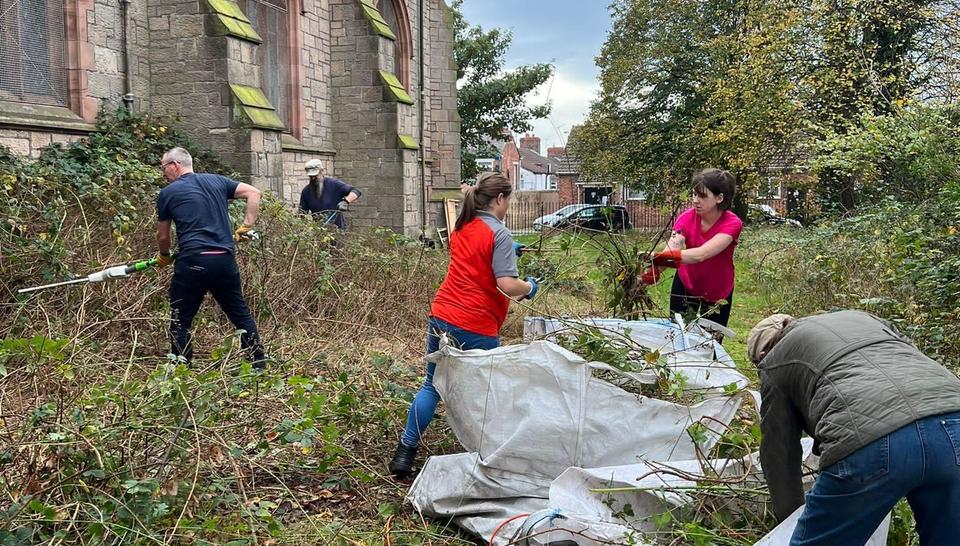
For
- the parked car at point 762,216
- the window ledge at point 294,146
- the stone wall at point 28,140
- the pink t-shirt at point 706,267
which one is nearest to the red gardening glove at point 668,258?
the pink t-shirt at point 706,267

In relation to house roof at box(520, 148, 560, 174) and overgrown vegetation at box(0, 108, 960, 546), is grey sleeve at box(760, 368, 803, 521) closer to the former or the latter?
overgrown vegetation at box(0, 108, 960, 546)

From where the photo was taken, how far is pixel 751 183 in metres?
23.0

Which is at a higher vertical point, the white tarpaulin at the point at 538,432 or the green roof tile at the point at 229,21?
the green roof tile at the point at 229,21

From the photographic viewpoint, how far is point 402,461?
4.41m

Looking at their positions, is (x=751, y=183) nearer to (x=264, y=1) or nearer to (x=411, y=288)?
(x=264, y=1)

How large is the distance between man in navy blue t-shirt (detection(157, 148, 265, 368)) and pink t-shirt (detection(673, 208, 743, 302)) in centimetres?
301

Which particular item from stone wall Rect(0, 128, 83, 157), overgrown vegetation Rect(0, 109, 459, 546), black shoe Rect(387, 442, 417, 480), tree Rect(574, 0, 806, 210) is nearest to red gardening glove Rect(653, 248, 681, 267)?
overgrown vegetation Rect(0, 109, 459, 546)

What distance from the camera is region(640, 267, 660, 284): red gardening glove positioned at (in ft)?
17.5

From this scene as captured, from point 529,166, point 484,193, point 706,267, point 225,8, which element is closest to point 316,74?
point 225,8

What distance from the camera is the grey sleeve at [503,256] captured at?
4297mm

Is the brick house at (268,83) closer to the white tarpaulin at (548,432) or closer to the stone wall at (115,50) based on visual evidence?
the stone wall at (115,50)

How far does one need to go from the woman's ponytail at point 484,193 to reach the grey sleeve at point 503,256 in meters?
0.19

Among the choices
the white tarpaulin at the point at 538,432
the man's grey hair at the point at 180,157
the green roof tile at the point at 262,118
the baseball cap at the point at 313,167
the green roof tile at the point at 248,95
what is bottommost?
the white tarpaulin at the point at 538,432

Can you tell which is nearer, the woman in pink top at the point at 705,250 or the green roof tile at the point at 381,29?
the woman in pink top at the point at 705,250
